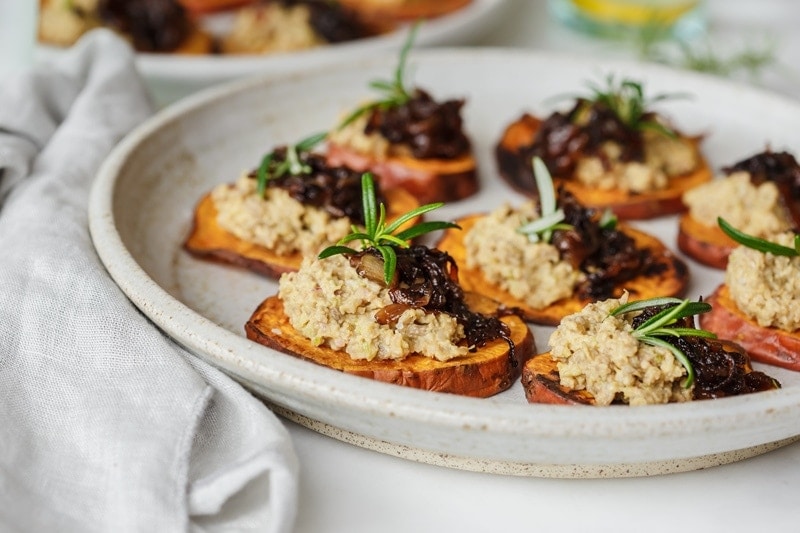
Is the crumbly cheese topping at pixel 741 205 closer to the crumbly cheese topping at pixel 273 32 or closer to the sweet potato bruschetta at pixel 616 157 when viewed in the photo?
the sweet potato bruschetta at pixel 616 157

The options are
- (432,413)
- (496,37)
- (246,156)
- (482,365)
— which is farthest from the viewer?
(496,37)

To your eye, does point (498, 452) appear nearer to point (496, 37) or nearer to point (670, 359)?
point (670, 359)

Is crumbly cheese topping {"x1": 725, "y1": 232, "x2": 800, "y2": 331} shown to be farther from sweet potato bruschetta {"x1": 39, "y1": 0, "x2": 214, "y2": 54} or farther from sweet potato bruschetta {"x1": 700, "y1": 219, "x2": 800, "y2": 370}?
sweet potato bruschetta {"x1": 39, "y1": 0, "x2": 214, "y2": 54}

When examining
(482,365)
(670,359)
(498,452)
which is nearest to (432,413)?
(498,452)

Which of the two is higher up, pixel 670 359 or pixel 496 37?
pixel 670 359

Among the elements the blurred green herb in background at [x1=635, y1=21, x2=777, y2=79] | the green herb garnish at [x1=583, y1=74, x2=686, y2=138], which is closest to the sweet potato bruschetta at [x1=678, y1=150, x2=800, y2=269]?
the green herb garnish at [x1=583, y1=74, x2=686, y2=138]

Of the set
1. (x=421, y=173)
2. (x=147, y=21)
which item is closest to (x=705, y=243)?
(x=421, y=173)

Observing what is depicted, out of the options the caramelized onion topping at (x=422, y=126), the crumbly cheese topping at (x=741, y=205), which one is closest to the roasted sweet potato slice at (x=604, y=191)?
the crumbly cheese topping at (x=741, y=205)
